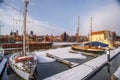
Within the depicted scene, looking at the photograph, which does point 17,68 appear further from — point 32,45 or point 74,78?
point 32,45

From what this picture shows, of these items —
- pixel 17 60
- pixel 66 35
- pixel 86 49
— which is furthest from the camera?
pixel 66 35

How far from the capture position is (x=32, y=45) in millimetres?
53906

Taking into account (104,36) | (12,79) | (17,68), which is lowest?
(12,79)

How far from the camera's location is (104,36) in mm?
59656

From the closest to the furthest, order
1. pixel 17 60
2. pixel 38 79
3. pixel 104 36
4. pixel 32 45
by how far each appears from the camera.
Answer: pixel 38 79
pixel 17 60
pixel 32 45
pixel 104 36

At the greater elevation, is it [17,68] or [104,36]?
[104,36]

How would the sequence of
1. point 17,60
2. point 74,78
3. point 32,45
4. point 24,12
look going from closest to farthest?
point 74,78 < point 17,60 < point 24,12 < point 32,45

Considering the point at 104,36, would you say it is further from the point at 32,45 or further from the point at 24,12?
the point at 24,12

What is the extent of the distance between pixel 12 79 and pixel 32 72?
3085 mm

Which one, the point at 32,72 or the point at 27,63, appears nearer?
the point at 32,72

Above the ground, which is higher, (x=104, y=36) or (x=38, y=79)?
(x=104, y=36)

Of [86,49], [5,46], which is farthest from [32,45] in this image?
[86,49]

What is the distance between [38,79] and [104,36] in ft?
169

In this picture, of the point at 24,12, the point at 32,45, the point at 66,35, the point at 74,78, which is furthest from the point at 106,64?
the point at 66,35
